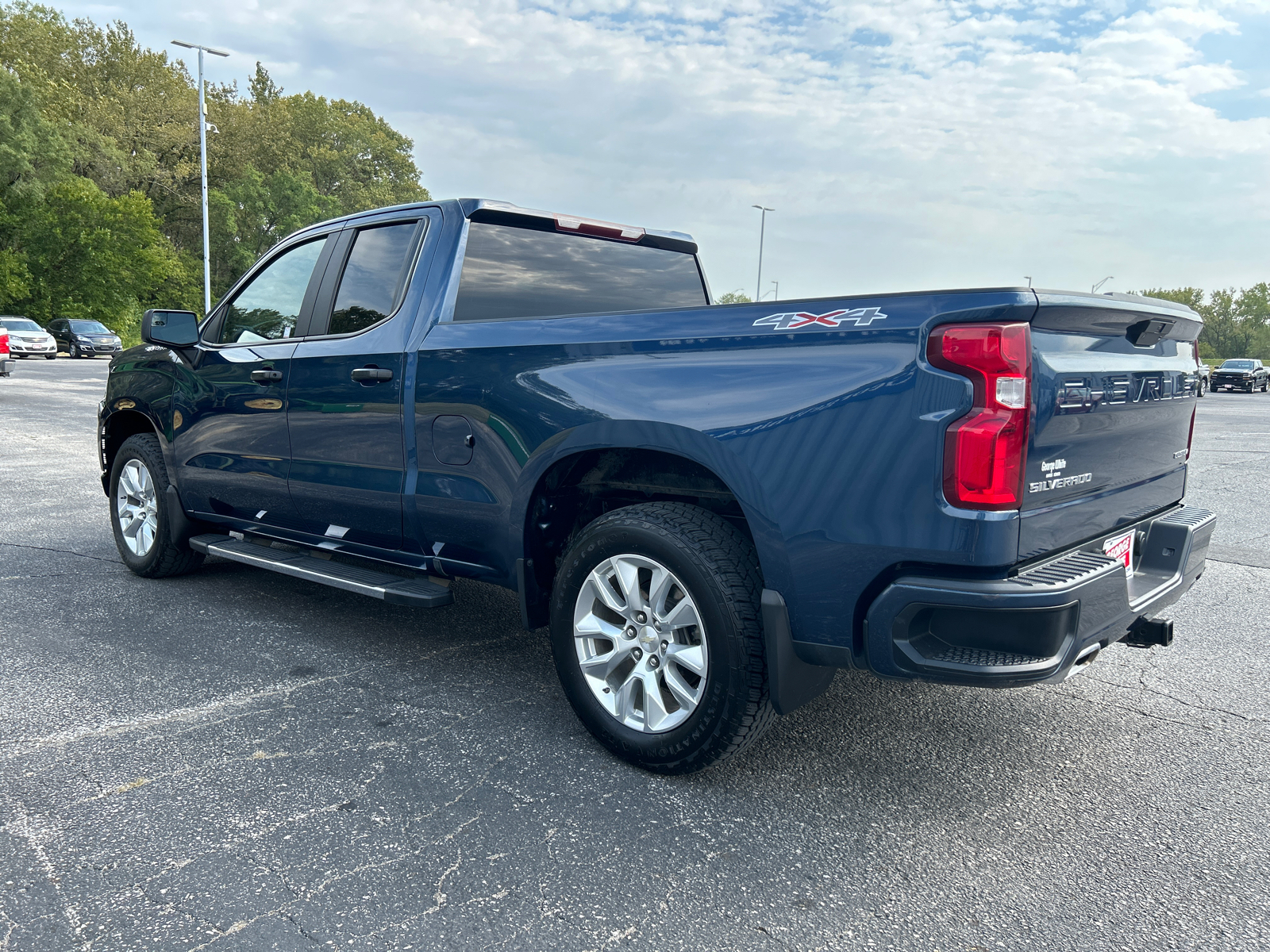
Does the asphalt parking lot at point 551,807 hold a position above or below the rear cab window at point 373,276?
below

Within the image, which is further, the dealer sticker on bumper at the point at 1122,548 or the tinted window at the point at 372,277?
the tinted window at the point at 372,277

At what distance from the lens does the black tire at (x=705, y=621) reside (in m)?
2.87

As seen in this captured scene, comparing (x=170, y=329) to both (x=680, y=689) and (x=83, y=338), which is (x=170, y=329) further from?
(x=83, y=338)

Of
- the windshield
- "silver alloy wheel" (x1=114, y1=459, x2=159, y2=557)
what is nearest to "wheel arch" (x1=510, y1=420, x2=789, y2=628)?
"silver alloy wheel" (x1=114, y1=459, x2=159, y2=557)

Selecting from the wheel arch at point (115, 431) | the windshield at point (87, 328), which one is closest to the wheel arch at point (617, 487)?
the wheel arch at point (115, 431)

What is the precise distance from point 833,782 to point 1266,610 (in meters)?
3.45

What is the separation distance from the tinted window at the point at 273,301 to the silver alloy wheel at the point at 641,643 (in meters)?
2.31

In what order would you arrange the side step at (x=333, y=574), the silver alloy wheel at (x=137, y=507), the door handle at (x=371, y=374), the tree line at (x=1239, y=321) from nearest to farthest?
1. the side step at (x=333, y=574)
2. the door handle at (x=371, y=374)
3. the silver alloy wheel at (x=137, y=507)
4. the tree line at (x=1239, y=321)

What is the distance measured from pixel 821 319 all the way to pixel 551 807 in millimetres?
1641

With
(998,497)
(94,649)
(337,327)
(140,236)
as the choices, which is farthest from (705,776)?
(140,236)

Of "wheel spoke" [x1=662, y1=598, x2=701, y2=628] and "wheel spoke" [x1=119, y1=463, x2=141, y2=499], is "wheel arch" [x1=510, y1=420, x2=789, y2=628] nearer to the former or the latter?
"wheel spoke" [x1=662, y1=598, x2=701, y2=628]

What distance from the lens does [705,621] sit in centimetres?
292

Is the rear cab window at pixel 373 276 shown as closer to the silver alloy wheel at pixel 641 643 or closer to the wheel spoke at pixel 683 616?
the silver alloy wheel at pixel 641 643

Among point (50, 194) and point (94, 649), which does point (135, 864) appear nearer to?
point (94, 649)
